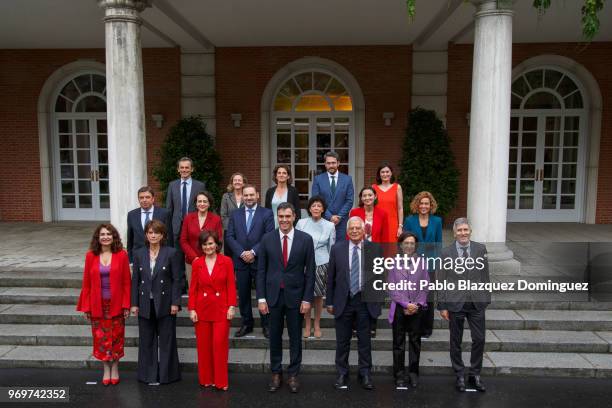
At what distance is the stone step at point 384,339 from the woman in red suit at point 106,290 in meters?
1.03

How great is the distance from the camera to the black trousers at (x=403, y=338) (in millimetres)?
4879

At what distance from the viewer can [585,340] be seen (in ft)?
19.1

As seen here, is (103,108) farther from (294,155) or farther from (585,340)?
(585,340)

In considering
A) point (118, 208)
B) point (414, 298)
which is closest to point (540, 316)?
point (414, 298)

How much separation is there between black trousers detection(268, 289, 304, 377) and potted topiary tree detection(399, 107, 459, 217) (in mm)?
6609

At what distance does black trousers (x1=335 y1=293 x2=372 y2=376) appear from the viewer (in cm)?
482

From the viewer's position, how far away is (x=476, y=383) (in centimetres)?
493

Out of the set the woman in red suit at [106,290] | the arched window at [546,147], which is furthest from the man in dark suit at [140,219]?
the arched window at [546,147]

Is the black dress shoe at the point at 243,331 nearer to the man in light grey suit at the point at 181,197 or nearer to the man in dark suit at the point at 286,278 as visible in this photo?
the man in dark suit at the point at 286,278

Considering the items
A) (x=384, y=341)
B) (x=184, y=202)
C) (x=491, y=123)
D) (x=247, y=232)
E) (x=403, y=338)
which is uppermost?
(x=491, y=123)

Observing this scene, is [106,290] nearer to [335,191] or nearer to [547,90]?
[335,191]

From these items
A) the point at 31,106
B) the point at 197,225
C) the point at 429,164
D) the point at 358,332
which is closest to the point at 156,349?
the point at 197,225

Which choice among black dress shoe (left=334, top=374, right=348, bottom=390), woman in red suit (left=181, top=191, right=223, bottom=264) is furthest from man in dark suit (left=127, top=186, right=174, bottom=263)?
black dress shoe (left=334, top=374, right=348, bottom=390)

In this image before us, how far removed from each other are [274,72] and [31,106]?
620 cm
